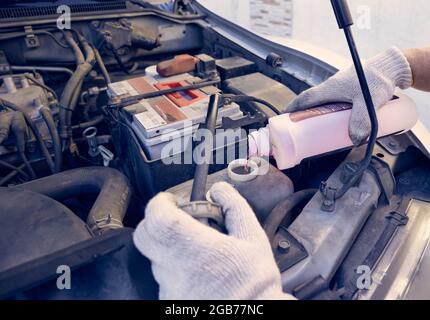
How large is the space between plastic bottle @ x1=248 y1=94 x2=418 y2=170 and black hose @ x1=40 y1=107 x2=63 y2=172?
0.66 meters

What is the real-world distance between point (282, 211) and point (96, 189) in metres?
0.54

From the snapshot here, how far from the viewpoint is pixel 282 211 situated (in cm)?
70

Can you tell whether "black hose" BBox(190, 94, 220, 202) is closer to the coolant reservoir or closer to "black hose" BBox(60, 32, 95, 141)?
the coolant reservoir

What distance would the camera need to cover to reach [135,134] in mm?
909

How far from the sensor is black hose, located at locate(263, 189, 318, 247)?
657 millimetres

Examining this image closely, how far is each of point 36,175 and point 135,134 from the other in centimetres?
43

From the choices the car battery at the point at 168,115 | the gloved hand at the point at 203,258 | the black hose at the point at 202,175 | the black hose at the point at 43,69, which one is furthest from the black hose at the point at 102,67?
the gloved hand at the point at 203,258

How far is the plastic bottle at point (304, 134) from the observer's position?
72cm

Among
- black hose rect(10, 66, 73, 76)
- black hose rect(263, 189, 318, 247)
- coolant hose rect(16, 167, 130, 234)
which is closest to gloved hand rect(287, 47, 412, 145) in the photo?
black hose rect(263, 189, 318, 247)

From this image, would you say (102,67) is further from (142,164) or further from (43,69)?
(142,164)

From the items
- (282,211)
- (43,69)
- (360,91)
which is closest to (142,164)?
(282,211)

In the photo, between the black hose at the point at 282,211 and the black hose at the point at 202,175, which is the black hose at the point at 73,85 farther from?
the black hose at the point at 282,211
